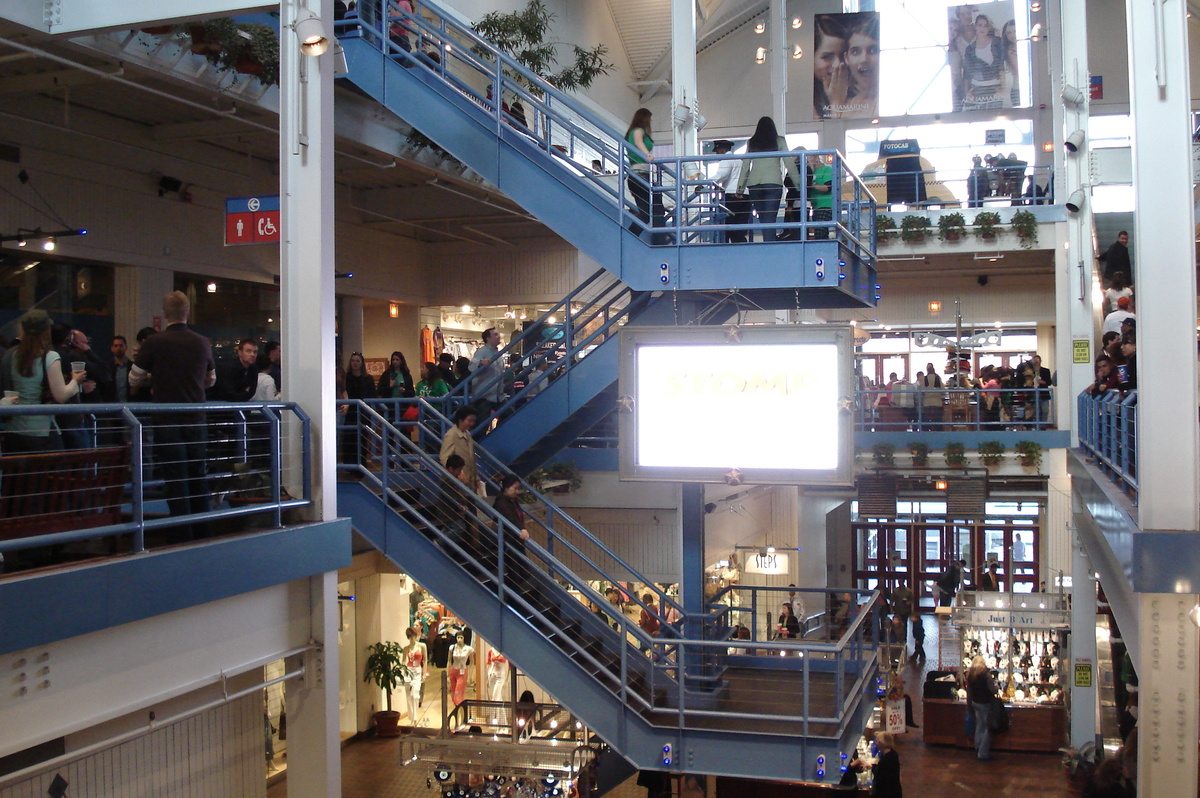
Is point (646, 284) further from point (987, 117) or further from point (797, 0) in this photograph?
point (797, 0)

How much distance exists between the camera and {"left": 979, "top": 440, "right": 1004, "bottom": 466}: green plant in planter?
698 inches

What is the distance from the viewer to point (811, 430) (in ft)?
29.1

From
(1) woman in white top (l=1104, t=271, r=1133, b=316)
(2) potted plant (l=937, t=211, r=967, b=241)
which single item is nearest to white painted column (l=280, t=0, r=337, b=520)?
(1) woman in white top (l=1104, t=271, r=1133, b=316)

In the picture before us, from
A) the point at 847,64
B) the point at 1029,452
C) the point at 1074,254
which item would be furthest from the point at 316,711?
the point at 847,64

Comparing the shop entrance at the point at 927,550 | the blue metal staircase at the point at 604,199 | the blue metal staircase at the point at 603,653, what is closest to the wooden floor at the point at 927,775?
the blue metal staircase at the point at 603,653

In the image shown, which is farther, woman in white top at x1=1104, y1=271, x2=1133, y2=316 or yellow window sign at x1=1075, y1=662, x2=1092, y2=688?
yellow window sign at x1=1075, y1=662, x2=1092, y2=688

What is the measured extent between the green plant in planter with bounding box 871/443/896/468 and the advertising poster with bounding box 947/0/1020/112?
967 cm

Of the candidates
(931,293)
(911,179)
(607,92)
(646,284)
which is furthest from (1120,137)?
(646,284)

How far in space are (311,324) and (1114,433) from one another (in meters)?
7.12

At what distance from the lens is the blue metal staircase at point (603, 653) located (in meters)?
9.09

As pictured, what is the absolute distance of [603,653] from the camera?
10.3 m

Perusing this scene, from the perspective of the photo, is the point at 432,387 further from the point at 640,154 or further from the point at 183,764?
the point at 183,764

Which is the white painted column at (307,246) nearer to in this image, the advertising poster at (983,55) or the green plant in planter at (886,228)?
the green plant in planter at (886,228)

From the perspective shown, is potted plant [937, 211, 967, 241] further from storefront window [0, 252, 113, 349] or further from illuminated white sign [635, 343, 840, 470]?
storefront window [0, 252, 113, 349]
